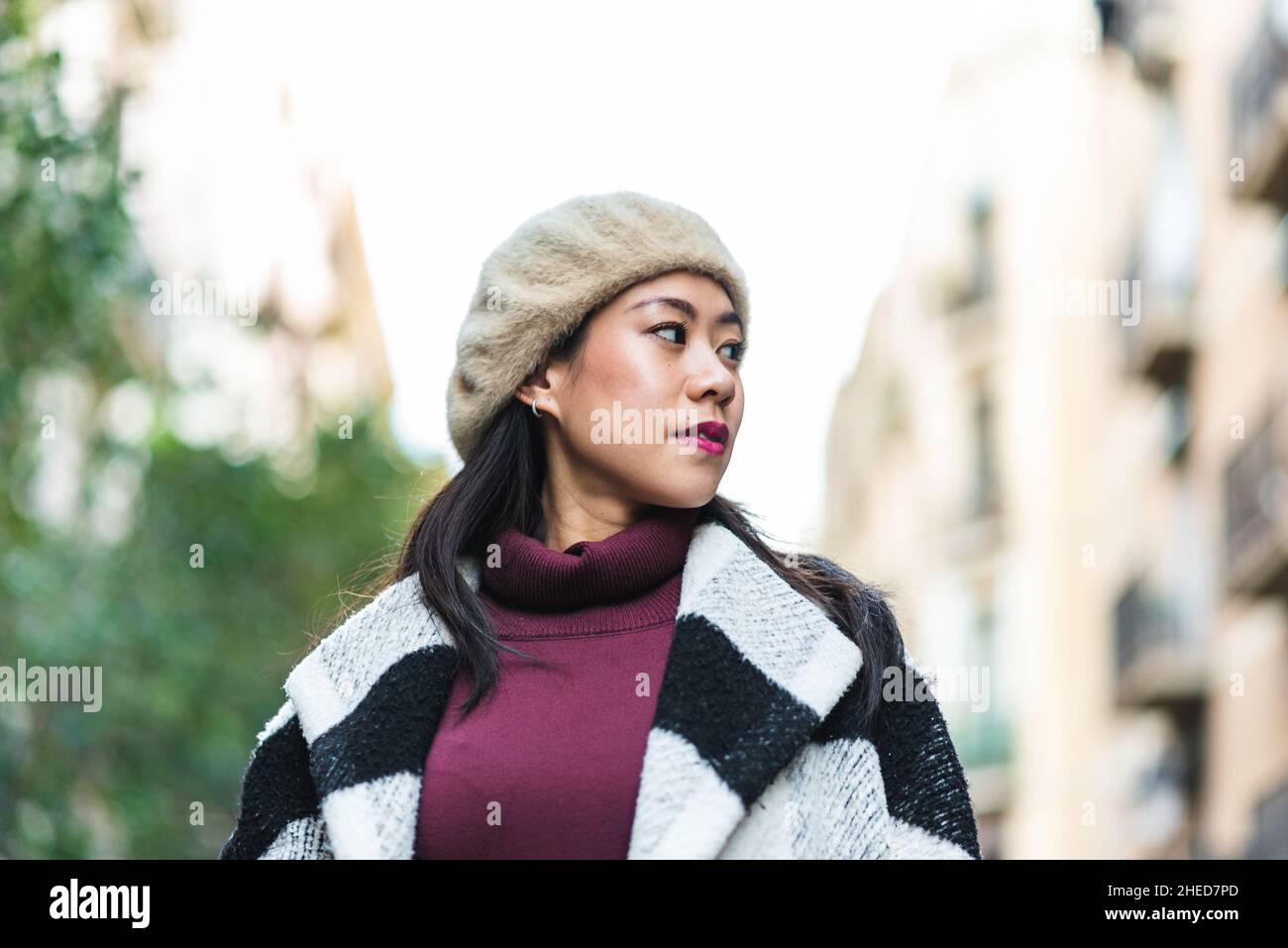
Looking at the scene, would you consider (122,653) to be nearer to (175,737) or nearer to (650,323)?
(175,737)

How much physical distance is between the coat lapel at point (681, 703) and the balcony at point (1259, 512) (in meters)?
10.8

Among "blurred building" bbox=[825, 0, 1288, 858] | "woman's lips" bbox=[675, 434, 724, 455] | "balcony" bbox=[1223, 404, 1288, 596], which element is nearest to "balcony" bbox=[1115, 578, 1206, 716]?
"blurred building" bbox=[825, 0, 1288, 858]

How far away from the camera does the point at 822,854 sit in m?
2.50

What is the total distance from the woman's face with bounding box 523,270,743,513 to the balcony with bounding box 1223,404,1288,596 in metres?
10.7

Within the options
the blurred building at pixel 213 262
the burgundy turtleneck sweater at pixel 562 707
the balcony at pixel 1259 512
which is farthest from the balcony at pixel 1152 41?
the burgundy turtleneck sweater at pixel 562 707

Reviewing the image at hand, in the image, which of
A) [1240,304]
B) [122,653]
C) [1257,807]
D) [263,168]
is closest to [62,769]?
[122,653]

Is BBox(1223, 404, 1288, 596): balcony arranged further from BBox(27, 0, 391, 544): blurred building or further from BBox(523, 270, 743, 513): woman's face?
BBox(523, 270, 743, 513): woman's face

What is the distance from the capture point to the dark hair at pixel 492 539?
2754 mm

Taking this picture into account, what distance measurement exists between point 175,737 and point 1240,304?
9.82m

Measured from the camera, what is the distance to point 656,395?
9.16 feet

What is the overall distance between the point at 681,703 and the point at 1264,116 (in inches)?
510

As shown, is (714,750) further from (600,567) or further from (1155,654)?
(1155,654)

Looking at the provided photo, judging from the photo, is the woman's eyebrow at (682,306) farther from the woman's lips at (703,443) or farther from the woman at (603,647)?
the woman's lips at (703,443)

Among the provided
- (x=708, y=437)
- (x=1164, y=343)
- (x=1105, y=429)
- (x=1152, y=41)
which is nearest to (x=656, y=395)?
(x=708, y=437)
